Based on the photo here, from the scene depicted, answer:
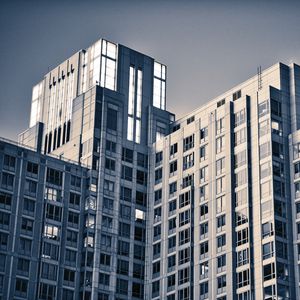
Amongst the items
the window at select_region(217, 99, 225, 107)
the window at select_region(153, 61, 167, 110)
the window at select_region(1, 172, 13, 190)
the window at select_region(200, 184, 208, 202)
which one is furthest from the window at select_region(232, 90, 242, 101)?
the window at select_region(1, 172, 13, 190)

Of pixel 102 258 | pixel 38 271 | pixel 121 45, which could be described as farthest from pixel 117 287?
pixel 121 45

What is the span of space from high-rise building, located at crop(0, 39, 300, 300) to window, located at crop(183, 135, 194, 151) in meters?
0.31

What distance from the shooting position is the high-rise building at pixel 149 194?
130000 millimetres

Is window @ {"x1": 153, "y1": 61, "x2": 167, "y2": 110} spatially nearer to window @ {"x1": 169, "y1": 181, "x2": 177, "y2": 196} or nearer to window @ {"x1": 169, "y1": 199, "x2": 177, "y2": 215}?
window @ {"x1": 169, "y1": 181, "x2": 177, "y2": 196}

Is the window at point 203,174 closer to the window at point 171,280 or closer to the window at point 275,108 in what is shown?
the window at point 275,108

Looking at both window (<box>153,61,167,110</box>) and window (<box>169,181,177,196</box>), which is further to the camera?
window (<box>153,61,167,110</box>)

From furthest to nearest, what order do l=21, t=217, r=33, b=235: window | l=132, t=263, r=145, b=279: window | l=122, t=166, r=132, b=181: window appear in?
l=122, t=166, r=132, b=181: window < l=132, t=263, r=145, b=279: window < l=21, t=217, r=33, b=235: window

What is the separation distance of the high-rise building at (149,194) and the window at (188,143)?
306 millimetres

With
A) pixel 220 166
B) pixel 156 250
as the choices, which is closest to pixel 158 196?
pixel 156 250

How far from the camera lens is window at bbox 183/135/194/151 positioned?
14938cm

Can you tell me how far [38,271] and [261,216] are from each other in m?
40.5

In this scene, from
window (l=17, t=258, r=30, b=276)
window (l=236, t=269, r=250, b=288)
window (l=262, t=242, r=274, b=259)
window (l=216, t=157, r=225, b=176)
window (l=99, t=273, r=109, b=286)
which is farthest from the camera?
window (l=99, t=273, r=109, b=286)

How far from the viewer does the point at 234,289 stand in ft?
420

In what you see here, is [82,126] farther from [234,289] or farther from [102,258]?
[234,289]
